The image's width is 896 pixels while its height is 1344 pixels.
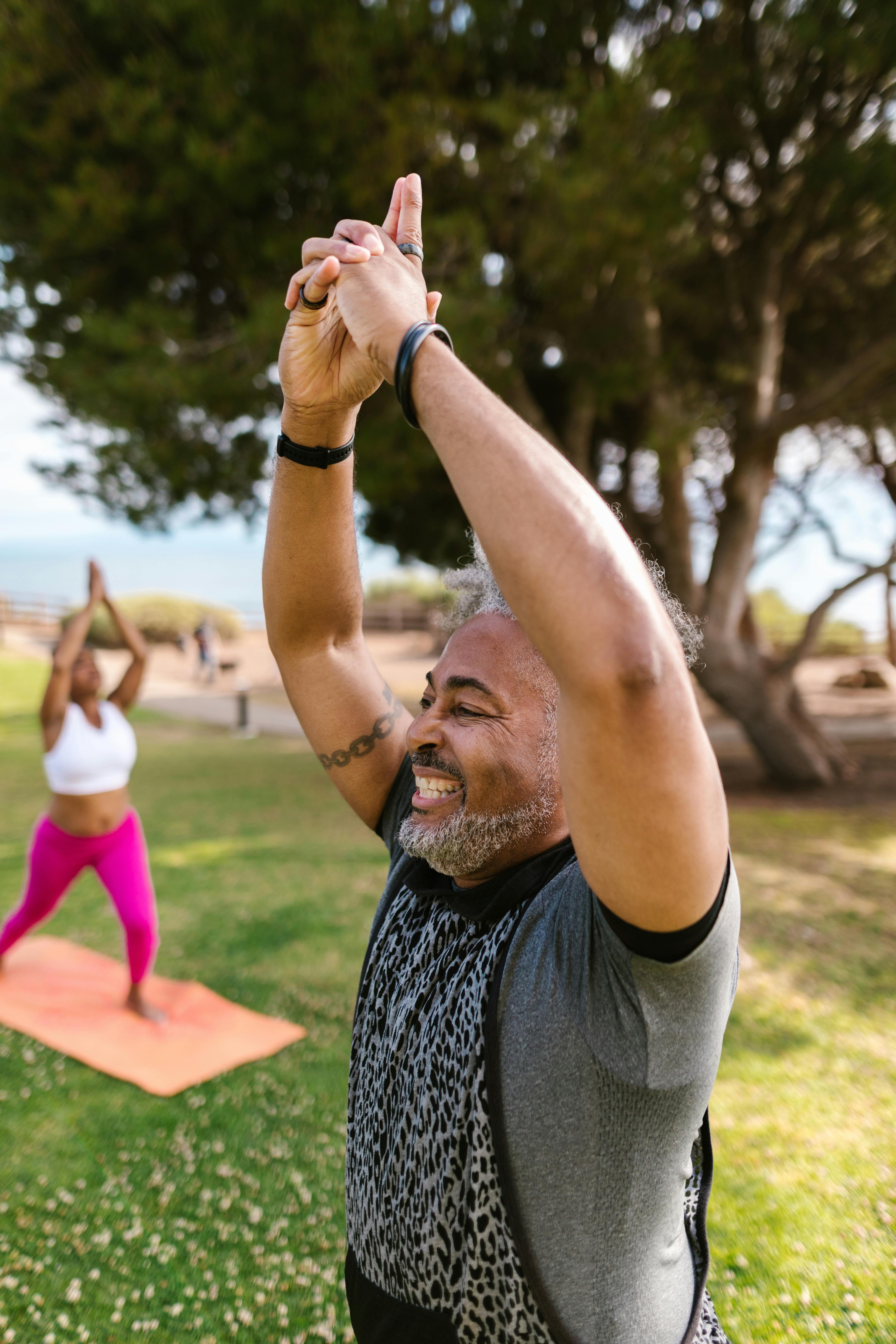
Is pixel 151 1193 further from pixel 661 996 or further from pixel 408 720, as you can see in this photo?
pixel 661 996

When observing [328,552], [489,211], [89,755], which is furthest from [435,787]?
[489,211]

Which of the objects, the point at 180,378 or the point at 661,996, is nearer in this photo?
the point at 661,996

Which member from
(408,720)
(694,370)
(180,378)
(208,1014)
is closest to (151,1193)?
(208,1014)

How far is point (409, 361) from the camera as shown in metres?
1.09

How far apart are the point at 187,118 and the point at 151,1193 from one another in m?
8.06

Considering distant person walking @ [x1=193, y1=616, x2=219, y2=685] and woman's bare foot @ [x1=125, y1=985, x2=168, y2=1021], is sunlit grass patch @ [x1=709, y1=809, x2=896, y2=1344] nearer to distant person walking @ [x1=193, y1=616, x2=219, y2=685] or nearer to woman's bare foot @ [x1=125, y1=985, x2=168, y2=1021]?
woman's bare foot @ [x1=125, y1=985, x2=168, y2=1021]

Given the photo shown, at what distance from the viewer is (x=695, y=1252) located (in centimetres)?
145

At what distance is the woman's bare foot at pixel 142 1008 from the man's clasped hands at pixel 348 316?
397cm

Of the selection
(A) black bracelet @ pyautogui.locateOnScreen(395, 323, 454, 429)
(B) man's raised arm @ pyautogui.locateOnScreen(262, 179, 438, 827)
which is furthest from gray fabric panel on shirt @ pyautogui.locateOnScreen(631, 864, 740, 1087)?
(B) man's raised arm @ pyautogui.locateOnScreen(262, 179, 438, 827)

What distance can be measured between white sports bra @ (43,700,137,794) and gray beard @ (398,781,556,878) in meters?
3.52

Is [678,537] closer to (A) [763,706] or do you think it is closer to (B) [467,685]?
(A) [763,706]

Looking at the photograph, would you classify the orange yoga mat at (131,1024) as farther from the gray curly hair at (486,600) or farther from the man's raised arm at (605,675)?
the man's raised arm at (605,675)

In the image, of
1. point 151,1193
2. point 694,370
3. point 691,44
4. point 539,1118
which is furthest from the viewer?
point 694,370

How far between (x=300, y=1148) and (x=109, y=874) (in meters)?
1.76
